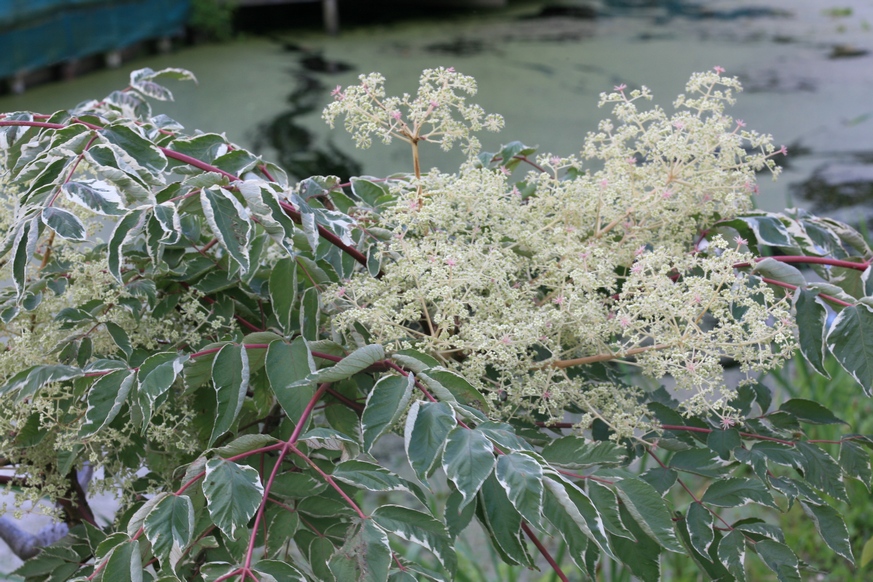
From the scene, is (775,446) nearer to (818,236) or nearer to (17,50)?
(818,236)

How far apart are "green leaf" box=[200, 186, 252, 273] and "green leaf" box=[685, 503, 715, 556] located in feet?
1.47

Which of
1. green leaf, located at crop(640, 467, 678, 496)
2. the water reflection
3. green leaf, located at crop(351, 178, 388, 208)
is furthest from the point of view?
the water reflection

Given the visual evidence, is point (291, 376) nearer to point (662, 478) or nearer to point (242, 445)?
point (242, 445)

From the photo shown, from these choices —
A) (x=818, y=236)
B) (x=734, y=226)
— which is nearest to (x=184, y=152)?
Answer: (x=734, y=226)

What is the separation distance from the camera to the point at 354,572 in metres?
0.57

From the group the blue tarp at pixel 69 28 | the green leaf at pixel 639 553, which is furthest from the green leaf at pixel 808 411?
the blue tarp at pixel 69 28

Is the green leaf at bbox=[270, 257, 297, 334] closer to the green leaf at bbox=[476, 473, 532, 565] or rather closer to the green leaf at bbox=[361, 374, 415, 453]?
the green leaf at bbox=[361, 374, 415, 453]

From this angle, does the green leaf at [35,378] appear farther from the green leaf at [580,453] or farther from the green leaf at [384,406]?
the green leaf at [580,453]

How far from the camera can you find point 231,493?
571 mm

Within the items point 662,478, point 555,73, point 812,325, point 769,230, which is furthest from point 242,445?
point 555,73

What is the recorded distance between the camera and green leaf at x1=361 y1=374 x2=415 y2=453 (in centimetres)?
60

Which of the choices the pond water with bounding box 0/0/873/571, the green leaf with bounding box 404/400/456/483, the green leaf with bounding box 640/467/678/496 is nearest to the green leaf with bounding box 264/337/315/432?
the green leaf with bounding box 404/400/456/483

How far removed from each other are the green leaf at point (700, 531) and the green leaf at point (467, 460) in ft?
0.85

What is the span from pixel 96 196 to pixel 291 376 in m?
0.22
